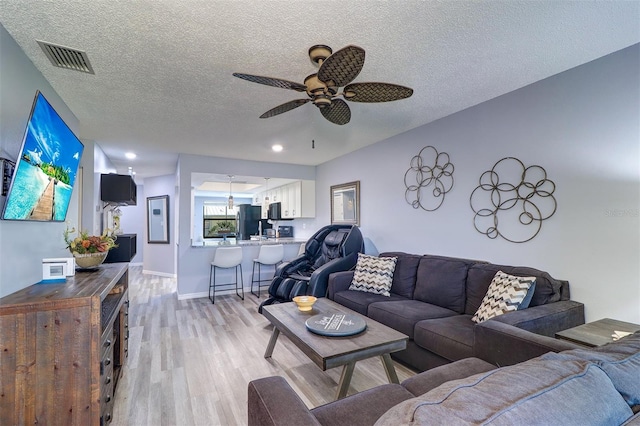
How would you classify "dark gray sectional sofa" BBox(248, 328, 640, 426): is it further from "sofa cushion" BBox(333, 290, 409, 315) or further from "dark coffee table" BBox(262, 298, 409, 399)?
"sofa cushion" BBox(333, 290, 409, 315)

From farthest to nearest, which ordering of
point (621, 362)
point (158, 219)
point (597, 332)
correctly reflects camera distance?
point (158, 219)
point (597, 332)
point (621, 362)

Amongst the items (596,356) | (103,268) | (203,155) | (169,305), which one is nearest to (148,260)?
(169,305)

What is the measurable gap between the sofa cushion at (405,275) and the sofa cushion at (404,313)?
304 millimetres

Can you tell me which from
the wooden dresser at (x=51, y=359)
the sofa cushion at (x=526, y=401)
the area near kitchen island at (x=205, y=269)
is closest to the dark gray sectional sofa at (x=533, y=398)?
the sofa cushion at (x=526, y=401)

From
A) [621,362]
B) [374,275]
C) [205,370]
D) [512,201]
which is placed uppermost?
[512,201]

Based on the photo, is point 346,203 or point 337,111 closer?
point 337,111

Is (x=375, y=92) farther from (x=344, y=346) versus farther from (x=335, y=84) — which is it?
(x=344, y=346)

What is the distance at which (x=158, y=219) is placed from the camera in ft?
23.8

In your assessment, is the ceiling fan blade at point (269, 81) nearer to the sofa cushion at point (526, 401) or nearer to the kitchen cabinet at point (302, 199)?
the sofa cushion at point (526, 401)

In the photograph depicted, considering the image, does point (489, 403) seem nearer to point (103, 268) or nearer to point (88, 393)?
point (88, 393)

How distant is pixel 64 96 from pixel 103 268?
165 centimetres

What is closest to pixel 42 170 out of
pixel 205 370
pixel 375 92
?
pixel 205 370

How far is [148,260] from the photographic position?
725 cm

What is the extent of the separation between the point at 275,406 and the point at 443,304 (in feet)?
7.57
